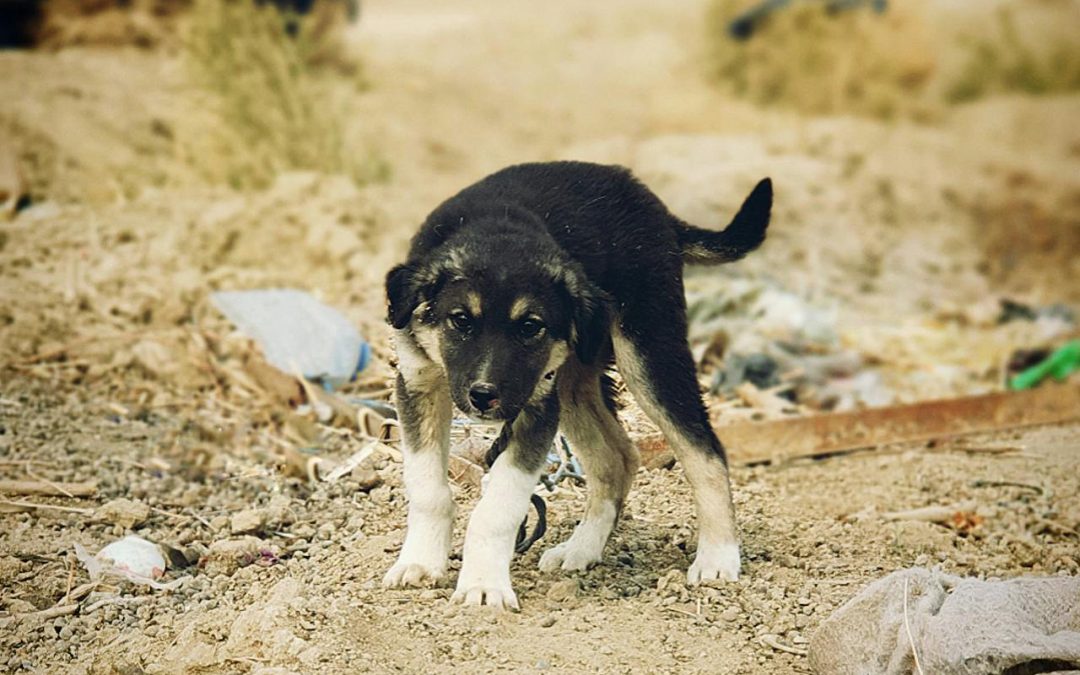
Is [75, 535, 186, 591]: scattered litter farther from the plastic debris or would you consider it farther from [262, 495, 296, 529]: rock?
the plastic debris

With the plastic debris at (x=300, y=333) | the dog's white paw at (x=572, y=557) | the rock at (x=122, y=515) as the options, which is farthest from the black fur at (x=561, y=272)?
the plastic debris at (x=300, y=333)

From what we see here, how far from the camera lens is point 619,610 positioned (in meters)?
4.70

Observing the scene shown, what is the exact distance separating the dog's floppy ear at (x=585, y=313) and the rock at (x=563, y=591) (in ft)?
2.87

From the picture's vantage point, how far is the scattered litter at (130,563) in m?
5.08

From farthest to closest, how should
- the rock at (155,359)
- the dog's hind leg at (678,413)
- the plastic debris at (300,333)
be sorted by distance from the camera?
the rock at (155,359) → the plastic debris at (300,333) → the dog's hind leg at (678,413)

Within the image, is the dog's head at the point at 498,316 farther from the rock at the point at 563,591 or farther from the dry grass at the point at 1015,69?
the dry grass at the point at 1015,69

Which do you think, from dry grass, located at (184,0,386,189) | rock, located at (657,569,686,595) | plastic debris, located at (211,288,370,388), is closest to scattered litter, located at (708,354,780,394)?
plastic debris, located at (211,288,370,388)

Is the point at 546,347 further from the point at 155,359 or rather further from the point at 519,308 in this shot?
the point at 155,359

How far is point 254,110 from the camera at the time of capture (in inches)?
474

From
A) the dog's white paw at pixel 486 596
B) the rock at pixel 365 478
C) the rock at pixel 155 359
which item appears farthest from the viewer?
the rock at pixel 155 359

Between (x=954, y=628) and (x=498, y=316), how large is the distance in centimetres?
190

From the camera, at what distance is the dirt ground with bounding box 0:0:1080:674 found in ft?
14.9

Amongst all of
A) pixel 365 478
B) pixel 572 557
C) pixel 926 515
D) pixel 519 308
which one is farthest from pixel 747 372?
pixel 519 308

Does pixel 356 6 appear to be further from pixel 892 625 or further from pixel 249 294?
pixel 892 625
